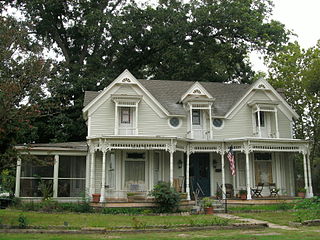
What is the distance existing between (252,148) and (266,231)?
9242 mm

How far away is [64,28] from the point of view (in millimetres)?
37750

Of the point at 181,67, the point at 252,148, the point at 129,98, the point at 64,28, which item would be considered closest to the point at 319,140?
the point at 252,148

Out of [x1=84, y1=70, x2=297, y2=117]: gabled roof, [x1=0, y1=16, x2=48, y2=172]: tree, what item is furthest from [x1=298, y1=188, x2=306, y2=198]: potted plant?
[x1=0, y1=16, x2=48, y2=172]: tree

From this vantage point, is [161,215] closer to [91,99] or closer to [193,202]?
[193,202]

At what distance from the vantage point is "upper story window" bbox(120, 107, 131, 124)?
2256 cm

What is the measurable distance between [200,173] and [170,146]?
13.2 ft

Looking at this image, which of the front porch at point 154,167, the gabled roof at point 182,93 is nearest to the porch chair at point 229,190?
the front porch at point 154,167

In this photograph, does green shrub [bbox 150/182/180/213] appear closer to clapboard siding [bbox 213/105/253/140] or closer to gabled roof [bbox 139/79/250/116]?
gabled roof [bbox 139/79/250/116]

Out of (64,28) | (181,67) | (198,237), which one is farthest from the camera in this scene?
(64,28)

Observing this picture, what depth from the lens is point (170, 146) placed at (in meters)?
20.1

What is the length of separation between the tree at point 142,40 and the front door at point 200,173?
36.6ft

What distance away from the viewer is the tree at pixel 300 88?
28.2 meters

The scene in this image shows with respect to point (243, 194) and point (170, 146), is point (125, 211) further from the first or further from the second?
point (243, 194)

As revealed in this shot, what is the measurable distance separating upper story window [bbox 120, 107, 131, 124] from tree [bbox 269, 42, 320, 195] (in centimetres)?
1327
